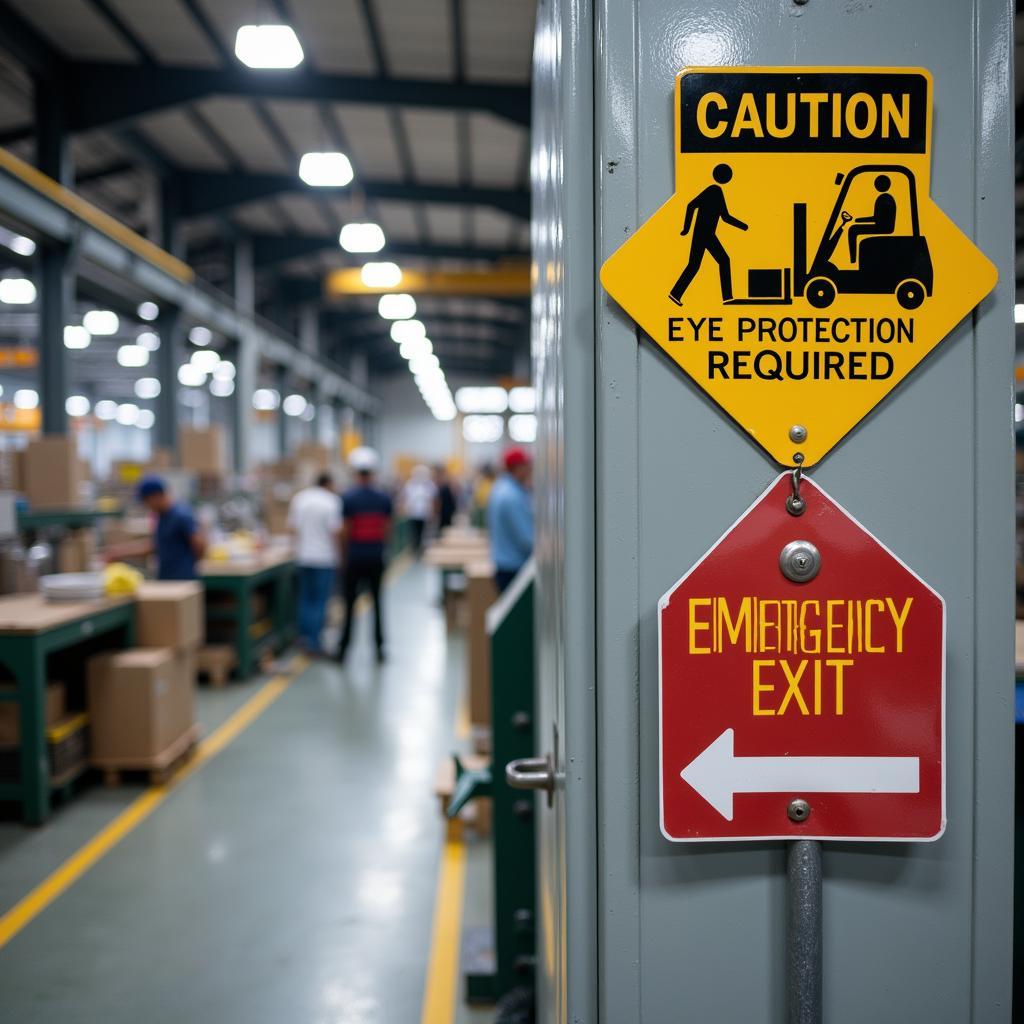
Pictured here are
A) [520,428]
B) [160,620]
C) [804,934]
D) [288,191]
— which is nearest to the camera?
[804,934]

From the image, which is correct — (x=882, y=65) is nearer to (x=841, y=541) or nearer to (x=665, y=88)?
(x=665, y=88)

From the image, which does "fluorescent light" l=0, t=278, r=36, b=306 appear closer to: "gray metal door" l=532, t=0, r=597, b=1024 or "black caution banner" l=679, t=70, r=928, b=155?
"gray metal door" l=532, t=0, r=597, b=1024

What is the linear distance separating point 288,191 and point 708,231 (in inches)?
475

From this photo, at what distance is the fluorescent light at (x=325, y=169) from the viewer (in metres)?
7.12

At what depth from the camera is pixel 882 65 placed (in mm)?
1308

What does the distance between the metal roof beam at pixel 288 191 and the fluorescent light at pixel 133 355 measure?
959cm

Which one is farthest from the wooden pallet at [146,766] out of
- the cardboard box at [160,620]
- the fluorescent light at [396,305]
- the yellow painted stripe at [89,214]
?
the fluorescent light at [396,305]

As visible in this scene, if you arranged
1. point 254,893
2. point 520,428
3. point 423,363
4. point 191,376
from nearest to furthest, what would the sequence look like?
point 254,893
point 423,363
point 191,376
point 520,428

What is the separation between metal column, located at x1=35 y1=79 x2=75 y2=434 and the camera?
877 centimetres

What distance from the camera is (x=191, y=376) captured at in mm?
23000

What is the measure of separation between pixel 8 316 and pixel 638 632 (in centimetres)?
2160

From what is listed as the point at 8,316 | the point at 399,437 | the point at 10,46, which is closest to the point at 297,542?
the point at 10,46

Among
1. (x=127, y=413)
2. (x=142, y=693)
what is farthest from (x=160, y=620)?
(x=127, y=413)

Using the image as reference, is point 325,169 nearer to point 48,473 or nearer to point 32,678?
point 48,473
